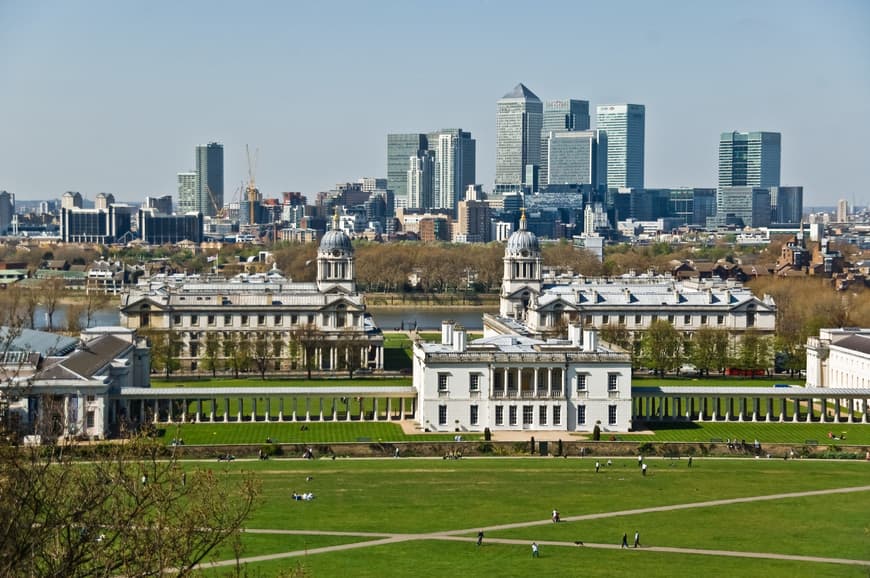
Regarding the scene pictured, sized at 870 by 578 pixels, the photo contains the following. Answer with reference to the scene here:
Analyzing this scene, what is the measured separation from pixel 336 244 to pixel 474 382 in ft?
116

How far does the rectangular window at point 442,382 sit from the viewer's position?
6669cm

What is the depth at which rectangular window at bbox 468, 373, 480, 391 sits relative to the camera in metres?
66.8

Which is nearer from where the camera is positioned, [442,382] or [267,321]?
[442,382]

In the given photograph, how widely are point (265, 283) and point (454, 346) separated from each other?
39.3 metres

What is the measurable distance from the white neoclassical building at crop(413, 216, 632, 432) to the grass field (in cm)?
779

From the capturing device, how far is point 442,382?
66.8 m

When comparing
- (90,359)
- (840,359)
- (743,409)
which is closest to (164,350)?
(90,359)

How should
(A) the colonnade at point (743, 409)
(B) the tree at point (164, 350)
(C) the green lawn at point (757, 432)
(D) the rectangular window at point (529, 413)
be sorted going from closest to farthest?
(C) the green lawn at point (757, 432) < (D) the rectangular window at point (529, 413) < (A) the colonnade at point (743, 409) < (B) the tree at point (164, 350)

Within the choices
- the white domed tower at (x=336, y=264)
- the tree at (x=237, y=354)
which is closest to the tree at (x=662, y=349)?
the white domed tower at (x=336, y=264)

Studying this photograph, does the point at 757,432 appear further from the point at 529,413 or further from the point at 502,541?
the point at 502,541

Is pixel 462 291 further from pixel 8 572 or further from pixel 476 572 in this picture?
pixel 8 572

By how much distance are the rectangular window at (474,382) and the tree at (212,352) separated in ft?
81.6

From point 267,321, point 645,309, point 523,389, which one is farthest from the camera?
point 645,309

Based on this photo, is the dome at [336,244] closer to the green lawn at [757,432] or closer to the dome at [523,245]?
the dome at [523,245]
